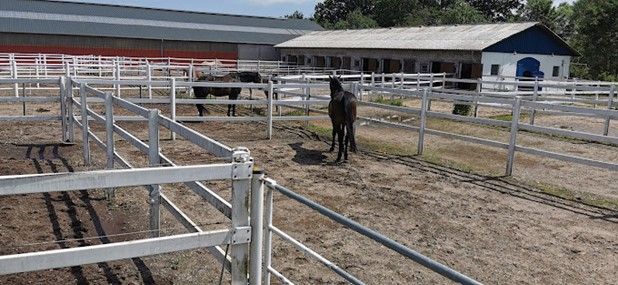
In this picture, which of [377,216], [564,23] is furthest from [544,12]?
[377,216]

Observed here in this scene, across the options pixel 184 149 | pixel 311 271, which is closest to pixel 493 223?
pixel 311 271

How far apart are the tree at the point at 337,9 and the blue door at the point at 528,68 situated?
2674 inches

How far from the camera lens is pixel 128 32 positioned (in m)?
41.5

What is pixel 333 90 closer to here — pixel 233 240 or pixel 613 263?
pixel 613 263

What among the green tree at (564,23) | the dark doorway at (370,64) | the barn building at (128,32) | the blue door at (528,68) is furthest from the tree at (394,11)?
the blue door at (528,68)

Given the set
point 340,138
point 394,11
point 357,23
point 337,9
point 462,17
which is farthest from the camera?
point 337,9

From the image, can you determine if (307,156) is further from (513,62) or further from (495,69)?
(513,62)

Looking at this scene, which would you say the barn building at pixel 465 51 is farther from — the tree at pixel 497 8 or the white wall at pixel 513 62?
the tree at pixel 497 8

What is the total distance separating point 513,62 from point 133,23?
31.6 m

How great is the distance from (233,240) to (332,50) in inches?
1302

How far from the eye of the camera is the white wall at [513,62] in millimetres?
25125

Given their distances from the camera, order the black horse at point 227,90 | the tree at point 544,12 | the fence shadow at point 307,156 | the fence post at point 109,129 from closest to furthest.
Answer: the fence post at point 109,129, the fence shadow at point 307,156, the black horse at point 227,90, the tree at point 544,12

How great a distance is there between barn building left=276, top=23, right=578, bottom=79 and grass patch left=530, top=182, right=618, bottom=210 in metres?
15.5

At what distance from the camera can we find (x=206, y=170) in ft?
8.79
